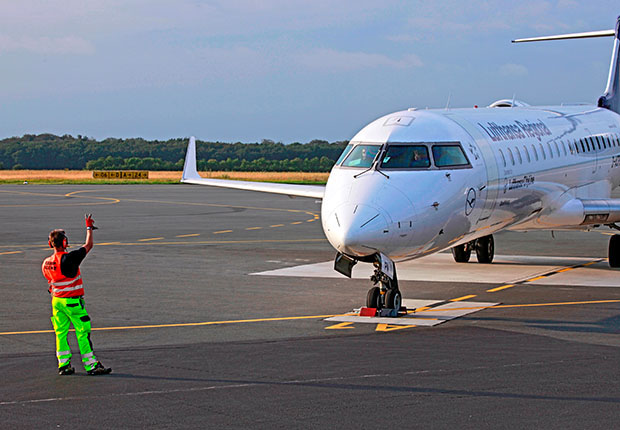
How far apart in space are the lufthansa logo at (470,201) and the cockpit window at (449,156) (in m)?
0.52

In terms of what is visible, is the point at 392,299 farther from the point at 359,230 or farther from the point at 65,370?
the point at 65,370

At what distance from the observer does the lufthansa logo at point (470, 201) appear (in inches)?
660

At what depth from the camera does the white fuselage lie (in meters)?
15.0

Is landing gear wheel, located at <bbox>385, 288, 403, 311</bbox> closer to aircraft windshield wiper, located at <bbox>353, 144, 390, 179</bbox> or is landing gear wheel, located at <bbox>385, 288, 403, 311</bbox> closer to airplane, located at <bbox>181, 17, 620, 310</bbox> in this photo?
airplane, located at <bbox>181, 17, 620, 310</bbox>

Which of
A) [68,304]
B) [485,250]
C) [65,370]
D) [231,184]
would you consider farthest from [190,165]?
[65,370]

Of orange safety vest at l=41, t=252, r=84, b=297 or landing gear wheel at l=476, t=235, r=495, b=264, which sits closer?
orange safety vest at l=41, t=252, r=84, b=297

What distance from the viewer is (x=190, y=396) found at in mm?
10109

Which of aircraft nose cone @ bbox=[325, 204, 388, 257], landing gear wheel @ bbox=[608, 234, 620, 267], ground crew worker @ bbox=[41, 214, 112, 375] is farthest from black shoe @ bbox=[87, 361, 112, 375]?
landing gear wheel @ bbox=[608, 234, 620, 267]

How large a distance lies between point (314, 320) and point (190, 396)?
523cm

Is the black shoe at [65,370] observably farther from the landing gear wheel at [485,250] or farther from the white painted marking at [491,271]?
the landing gear wheel at [485,250]

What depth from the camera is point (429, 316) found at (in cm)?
1552

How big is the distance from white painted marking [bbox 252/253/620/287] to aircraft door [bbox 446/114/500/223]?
2.79m

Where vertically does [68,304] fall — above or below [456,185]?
below

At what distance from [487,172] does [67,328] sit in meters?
9.14
